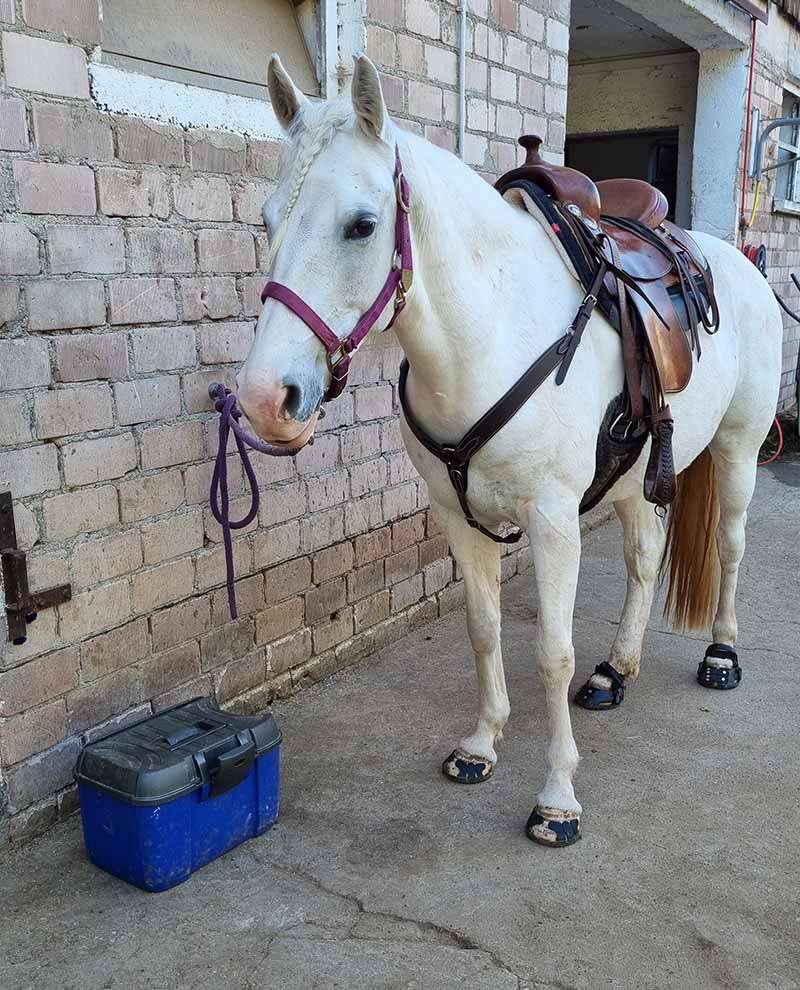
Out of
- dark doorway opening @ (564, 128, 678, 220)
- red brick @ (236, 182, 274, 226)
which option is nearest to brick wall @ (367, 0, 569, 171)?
red brick @ (236, 182, 274, 226)

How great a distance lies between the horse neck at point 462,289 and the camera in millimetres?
2059

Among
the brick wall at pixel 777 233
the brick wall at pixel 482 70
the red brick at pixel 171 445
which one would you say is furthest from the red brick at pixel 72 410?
the brick wall at pixel 777 233

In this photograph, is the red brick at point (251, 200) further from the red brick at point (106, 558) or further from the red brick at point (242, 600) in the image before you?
the red brick at point (242, 600)

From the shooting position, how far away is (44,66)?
2299 mm

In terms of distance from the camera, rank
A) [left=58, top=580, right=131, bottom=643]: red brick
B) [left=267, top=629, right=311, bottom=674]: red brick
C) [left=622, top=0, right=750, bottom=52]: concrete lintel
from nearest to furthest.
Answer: [left=58, top=580, right=131, bottom=643]: red brick, [left=267, top=629, right=311, bottom=674]: red brick, [left=622, top=0, right=750, bottom=52]: concrete lintel

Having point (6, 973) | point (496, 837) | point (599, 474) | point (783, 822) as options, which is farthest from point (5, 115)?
point (783, 822)

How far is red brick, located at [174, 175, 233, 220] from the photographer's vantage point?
2734 mm

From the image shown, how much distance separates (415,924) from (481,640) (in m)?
0.86

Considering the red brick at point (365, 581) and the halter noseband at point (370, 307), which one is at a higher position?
→ the halter noseband at point (370, 307)

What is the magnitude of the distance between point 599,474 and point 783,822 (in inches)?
42.8

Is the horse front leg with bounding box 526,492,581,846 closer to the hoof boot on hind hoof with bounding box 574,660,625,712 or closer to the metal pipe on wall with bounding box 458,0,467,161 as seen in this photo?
the hoof boot on hind hoof with bounding box 574,660,625,712

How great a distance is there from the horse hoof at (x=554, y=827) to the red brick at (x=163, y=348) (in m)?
1.69

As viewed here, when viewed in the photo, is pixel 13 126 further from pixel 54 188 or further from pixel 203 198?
pixel 203 198

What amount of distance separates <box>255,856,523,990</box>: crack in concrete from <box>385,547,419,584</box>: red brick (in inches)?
65.0
